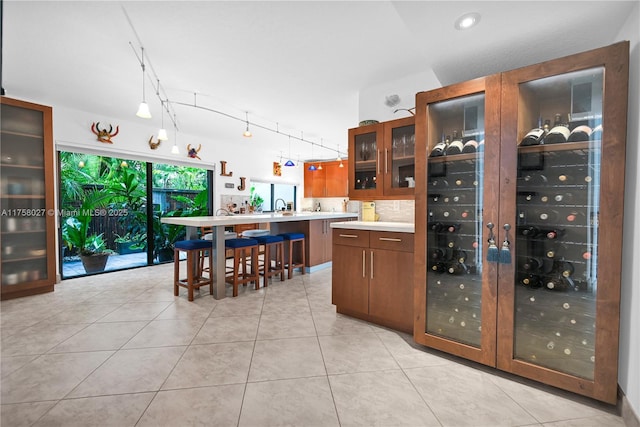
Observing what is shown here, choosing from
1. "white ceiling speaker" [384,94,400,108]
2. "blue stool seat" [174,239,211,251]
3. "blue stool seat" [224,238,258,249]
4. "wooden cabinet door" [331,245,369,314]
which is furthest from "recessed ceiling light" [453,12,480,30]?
"blue stool seat" [174,239,211,251]

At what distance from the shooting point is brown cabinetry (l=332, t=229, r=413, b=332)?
103 inches

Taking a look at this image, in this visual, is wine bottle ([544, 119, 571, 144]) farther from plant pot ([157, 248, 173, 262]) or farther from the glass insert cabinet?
plant pot ([157, 248, 173, 262])

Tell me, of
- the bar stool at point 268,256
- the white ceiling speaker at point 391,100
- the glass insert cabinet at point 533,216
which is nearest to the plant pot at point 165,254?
the bar stool at point 268,256

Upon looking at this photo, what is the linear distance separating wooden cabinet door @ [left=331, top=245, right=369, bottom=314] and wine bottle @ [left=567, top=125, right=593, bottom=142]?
5.74 ft

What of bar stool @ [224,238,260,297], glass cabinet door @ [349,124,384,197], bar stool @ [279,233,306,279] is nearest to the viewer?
glass cabinet door @ [349,124,384,197]

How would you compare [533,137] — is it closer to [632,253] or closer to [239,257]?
[632,253]

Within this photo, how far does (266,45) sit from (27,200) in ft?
12.1

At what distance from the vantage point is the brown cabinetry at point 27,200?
3.56 metres

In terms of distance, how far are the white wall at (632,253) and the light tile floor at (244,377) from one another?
0.90ft

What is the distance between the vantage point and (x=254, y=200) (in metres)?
7.24

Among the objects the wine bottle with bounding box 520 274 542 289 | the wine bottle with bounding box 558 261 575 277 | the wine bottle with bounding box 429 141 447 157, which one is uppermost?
the wine bottle with bounding box 429 141 447 157

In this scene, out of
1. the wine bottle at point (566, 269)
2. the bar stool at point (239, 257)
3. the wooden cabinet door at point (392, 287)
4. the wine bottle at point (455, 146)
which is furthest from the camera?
the bar stool at point (239, 257)

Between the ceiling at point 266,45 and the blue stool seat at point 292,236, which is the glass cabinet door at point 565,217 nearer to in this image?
the ceiling at point 266,45

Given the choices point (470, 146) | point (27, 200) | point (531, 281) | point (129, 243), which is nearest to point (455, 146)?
point (470, 146)
